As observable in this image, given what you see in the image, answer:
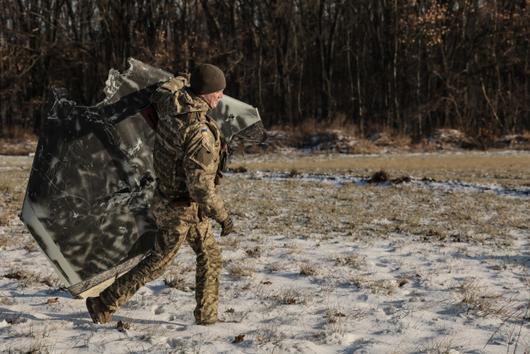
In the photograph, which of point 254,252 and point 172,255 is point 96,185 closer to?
point 172,255

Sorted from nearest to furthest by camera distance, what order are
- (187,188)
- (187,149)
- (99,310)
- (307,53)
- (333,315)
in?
(187,149)
(187,188)
(99,310)
(333,315)
(307,53)

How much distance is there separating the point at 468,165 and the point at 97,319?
15.4 metres

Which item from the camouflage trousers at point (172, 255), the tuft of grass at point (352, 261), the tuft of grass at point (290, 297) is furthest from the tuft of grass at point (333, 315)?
the tuft of grass at point (352, 261)

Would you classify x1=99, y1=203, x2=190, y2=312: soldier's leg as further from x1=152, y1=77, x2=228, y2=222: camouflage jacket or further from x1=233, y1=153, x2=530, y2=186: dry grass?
x1=233, y1=153, x2=530, y2=186: dry grass

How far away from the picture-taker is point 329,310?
4.43 m

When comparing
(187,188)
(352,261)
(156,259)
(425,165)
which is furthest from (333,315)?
(425,165)

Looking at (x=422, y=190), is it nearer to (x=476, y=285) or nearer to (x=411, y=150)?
(x=476, y=285)

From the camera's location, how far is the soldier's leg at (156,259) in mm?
3775

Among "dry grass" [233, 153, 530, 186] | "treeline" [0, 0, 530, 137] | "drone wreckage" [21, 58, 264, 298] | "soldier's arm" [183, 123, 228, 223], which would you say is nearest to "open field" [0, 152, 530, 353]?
"drone wreckage" [21, 58, 264, 298]

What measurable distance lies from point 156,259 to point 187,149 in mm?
832

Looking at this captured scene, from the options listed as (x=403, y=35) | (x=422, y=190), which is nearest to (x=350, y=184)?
(x=422, y=190)

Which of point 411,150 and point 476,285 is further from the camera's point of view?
point 411,150

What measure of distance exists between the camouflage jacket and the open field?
94cm

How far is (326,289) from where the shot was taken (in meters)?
5.08
